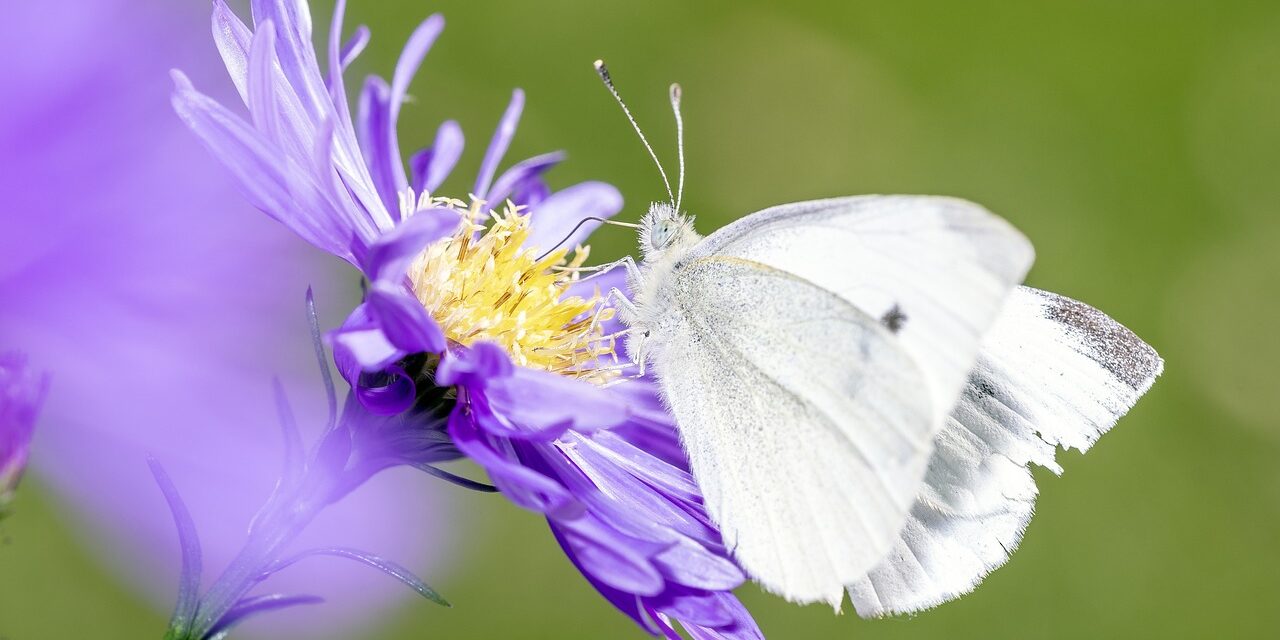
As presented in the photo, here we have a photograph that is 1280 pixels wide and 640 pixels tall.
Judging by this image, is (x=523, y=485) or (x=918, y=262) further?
(x=918, y=262)

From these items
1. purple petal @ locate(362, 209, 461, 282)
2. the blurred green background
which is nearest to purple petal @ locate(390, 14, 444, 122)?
purple petal @ locate(362, 209, 461, 282)

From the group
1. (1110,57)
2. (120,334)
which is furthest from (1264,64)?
(120,334)

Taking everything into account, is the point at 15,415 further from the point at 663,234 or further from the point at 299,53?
the point at 663,234

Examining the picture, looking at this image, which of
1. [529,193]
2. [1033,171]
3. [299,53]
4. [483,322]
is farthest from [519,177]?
[1033,171]

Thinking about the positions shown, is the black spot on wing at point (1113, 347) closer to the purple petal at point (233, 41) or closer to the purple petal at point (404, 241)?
the purple petal at point (404, 241)

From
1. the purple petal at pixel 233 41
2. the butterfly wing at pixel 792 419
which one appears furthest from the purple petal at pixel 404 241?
the butterfly wing at pixel 792 419

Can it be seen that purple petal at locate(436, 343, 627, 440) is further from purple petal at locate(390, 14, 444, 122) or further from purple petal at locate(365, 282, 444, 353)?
purple petal at locate(390, 14, 444, 122)

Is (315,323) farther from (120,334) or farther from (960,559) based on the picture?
(960,559)
